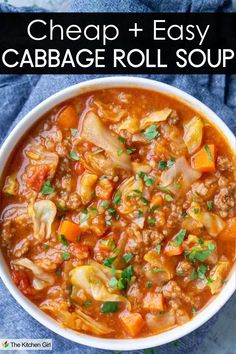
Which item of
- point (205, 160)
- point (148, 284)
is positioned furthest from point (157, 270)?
point (205, 160)

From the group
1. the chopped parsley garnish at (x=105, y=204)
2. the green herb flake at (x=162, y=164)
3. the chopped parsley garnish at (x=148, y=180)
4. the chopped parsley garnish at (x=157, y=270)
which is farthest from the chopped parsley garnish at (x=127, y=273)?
the green herb flake at (x=162, y=164)

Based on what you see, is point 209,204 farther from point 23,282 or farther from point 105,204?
point 23,282

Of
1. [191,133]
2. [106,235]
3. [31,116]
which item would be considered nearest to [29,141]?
[31,116]

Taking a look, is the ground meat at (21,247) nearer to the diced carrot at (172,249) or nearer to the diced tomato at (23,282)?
the diced tomato at (23,282)

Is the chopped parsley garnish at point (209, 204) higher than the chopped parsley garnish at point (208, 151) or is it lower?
lower

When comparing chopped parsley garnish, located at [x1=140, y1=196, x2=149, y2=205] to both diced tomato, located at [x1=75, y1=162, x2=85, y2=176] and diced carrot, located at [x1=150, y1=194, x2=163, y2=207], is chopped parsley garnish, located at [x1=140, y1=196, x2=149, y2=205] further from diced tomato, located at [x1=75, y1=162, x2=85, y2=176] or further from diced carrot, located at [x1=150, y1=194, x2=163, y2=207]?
diced tomato, located at [x1=75, y1=162, x2=85, y2=176]

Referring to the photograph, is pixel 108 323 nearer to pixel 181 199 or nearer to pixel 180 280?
pixel 180 280
